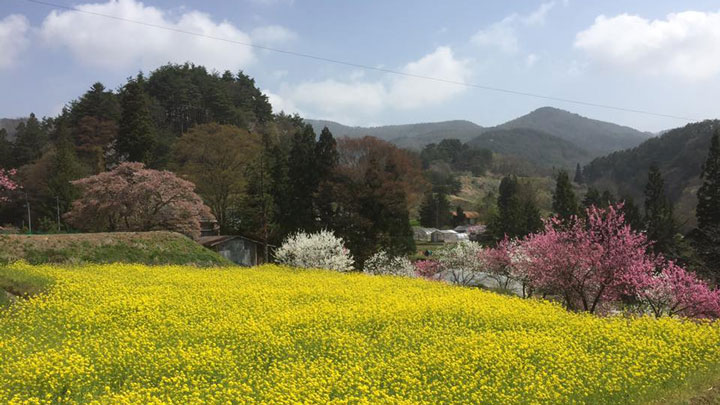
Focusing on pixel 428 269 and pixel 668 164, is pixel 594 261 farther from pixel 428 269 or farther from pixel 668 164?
pixel 668 164

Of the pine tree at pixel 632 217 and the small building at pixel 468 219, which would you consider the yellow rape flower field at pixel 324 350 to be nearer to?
the pine tree at pixel 632 217

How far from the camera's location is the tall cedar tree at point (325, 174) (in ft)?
128

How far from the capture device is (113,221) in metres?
32.2

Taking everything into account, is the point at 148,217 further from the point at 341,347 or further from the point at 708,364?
the point at 708,364

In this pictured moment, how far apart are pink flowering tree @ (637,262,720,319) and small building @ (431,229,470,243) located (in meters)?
74.1

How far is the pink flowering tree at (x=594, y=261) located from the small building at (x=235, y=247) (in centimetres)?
2491

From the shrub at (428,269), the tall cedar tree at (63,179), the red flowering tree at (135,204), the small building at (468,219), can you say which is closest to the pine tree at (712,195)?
the shrub at (428,269)

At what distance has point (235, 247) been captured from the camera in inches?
1485

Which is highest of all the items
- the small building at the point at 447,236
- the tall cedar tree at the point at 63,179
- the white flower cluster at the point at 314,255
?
the tall cedar tree at the point at 63,179

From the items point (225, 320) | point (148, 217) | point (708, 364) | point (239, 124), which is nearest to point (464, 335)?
point (708, 364)

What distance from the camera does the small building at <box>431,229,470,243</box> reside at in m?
91.1

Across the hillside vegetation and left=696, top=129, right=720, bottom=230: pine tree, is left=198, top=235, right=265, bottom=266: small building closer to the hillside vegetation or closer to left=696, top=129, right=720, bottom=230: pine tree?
the hillside vegetation

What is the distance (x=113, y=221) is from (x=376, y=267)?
16.9 meters

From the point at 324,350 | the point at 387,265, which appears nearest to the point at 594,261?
the point at 324,350
